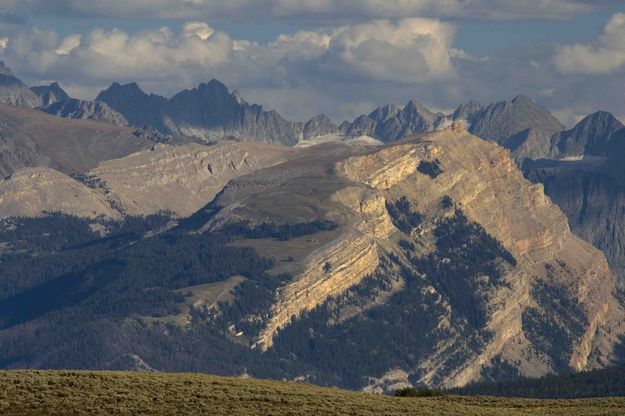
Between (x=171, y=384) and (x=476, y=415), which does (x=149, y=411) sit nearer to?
(x=171, y=384)

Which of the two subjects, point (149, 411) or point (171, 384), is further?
point (171, 384)

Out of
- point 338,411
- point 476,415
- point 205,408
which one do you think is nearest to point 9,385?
point 205,408

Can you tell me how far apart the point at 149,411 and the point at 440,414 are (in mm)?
32676

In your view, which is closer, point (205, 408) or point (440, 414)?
point (205, 408)

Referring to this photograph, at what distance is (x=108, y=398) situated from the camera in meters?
186

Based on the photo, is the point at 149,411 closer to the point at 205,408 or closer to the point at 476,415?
the point at 205,408

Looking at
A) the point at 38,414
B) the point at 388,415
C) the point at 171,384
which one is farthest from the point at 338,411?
the point at 38,414

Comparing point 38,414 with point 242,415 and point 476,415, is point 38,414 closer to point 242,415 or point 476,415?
point 242,415

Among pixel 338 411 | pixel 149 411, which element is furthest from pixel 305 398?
pixel 149 411

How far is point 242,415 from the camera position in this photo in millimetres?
184375

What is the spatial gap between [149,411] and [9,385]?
15.7 meters

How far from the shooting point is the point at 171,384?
7820 inches

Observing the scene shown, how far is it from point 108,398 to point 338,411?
75.8ft

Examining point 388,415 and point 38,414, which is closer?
point 38,414
